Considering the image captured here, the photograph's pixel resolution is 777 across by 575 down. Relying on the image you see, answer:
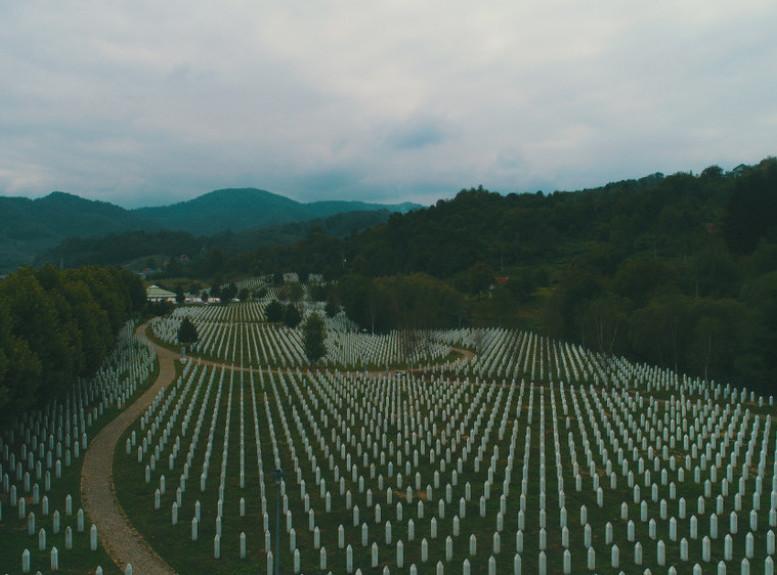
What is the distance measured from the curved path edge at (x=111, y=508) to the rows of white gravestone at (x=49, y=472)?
13.0 inches

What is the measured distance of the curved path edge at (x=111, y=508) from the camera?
11.2m

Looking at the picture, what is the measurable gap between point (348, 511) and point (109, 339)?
21.9 metres

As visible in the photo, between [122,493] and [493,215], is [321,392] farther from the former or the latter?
[493,215]

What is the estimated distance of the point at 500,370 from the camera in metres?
35.0

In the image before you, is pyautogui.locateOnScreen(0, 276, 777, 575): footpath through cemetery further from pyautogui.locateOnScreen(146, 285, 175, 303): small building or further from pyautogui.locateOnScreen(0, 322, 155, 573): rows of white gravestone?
pyautogui.locateOnScreen(146, 285, 175, 303): small building

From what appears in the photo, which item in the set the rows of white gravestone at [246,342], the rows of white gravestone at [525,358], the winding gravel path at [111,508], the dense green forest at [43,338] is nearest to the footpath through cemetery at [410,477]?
the winding gravel path at [111,508]

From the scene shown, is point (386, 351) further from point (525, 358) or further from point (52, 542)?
point (52, 542)

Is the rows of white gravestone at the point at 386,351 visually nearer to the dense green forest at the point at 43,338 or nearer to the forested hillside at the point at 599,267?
the forested hillside at the point at 599,267

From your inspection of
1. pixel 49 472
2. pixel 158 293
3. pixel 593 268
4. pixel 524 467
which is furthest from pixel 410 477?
pixel 158 293

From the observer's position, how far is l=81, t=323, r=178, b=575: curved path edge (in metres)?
11.2

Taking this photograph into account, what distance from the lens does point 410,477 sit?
16172 millimetres

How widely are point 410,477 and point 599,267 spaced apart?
63.0 meters

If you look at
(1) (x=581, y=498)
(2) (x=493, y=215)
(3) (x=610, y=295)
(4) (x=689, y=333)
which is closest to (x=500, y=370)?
(4) (x=689, y=333)

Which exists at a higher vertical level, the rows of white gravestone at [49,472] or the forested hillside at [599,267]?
the forested hillside at [599,267]
